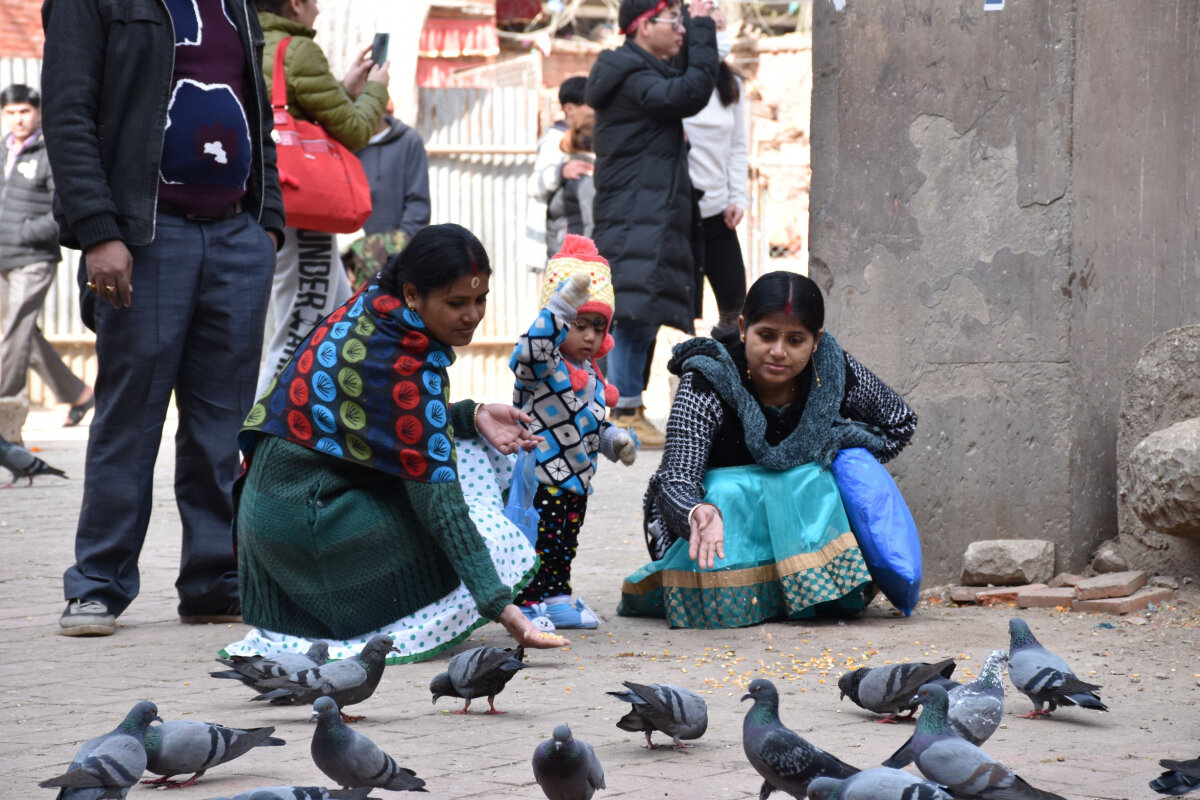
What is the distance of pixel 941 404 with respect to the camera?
20.2ft

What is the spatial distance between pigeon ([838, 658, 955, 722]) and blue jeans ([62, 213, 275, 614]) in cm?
252

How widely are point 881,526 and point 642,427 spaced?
17.2ft

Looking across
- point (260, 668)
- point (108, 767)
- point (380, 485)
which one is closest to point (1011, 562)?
point (380, 485)

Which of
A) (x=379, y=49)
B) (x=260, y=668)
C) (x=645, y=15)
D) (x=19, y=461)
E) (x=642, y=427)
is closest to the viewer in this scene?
(x=260, y=668)

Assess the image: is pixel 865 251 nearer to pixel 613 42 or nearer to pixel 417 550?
pixel 417 550

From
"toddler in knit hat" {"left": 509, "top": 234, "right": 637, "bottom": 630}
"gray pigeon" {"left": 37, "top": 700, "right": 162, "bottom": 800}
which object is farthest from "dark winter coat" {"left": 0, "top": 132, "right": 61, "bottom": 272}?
"gray pigeon" {"left": 37, "top": 700, "right": 162, "bottom": 800}

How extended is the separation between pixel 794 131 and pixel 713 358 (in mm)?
18378

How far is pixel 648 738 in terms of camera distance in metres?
3.94

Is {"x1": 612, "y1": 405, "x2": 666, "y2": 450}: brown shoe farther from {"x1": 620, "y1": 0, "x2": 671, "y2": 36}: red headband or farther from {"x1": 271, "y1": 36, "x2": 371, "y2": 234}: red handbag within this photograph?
Result: {"x1": 271, "y1": 36, "x2": 371, "y2": 234}: red handbag

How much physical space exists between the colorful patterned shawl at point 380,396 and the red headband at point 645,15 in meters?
4.33

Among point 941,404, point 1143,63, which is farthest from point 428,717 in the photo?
point 1143,63

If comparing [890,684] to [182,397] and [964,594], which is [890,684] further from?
[182,397]

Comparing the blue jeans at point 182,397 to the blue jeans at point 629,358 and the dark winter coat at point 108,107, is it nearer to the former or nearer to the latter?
the dark winter coat at point 108,107

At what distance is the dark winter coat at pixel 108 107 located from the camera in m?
5.24
